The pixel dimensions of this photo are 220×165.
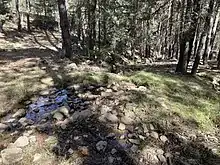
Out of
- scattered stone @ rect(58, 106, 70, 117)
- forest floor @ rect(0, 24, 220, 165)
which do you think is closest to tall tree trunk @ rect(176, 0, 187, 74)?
forest floor @ rect(0, 24, 220, 165)

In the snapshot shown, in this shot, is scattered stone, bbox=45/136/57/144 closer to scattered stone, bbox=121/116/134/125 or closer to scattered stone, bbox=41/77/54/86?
scattered stone, bbox=121/116/134/125

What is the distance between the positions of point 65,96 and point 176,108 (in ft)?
9.18

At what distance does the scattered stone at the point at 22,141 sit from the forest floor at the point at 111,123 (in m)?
0.02

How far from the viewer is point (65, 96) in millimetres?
7023

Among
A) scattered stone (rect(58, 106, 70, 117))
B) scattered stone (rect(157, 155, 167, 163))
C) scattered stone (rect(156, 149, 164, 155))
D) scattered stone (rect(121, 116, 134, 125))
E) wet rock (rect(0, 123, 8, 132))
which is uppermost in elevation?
scattered stone (rect(58, 106, 70, 117))

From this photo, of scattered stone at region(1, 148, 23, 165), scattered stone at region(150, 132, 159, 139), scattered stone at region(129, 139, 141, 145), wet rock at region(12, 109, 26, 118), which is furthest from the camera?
wet rock at region(12, 109, 26, 118)

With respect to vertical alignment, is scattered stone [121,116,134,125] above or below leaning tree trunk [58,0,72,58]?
below

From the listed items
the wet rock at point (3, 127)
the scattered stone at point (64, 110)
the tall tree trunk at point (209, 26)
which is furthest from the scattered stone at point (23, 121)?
the tall tree trunk at point (209, 26)

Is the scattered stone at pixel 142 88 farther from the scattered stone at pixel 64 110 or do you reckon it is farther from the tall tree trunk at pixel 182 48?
the tall tree trunk at pixel 182 48

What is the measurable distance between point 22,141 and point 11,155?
1.31 ft

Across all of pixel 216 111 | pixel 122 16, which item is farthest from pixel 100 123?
pixel 122 16

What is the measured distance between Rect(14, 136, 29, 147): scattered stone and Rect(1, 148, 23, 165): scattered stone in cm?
14

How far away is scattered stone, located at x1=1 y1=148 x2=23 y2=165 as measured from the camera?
4559mm

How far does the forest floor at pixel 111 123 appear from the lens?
479 cm
